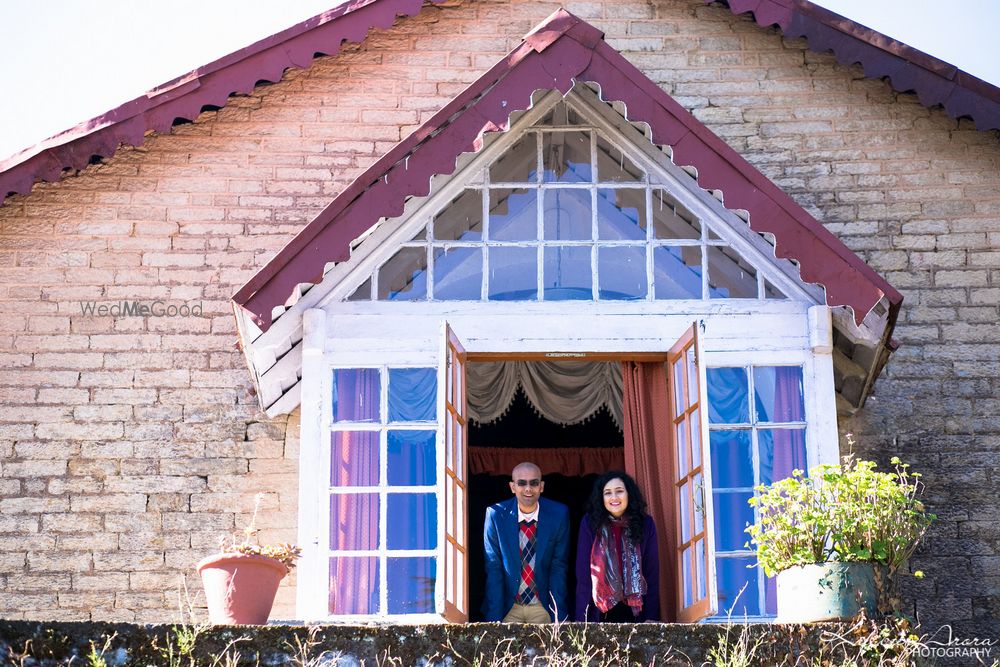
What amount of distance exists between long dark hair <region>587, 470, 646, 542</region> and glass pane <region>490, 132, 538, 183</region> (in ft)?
6.49

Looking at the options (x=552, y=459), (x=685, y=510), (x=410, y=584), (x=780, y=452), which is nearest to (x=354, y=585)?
(x=410, y=584)

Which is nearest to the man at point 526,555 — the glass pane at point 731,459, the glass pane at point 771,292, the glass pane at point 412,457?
the glass pane at point 412,457

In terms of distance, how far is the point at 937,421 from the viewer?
9.50m

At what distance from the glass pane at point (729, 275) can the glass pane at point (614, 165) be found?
677 millimetres

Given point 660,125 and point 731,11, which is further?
point 731,11

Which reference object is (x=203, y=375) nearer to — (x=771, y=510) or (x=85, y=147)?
(x=85, y=147)

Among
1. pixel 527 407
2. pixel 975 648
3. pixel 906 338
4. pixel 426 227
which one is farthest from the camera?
pixel 527 407

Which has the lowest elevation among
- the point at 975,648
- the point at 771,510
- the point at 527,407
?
the point at 975,648

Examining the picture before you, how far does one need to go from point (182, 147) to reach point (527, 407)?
4808mm

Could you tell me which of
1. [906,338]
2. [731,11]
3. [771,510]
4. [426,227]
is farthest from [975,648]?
[731,11]

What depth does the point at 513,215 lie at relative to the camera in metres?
9.12

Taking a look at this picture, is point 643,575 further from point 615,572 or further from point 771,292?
point 771,292

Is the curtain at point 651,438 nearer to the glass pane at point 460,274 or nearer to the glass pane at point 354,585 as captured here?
the glass pane at point 460,274

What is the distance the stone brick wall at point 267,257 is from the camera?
9219mm
